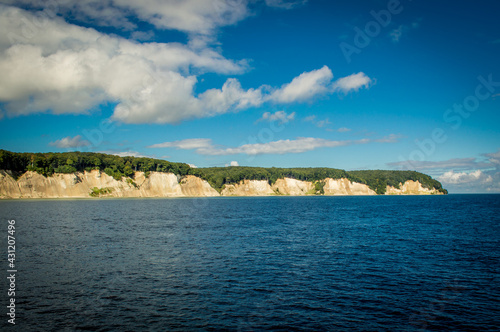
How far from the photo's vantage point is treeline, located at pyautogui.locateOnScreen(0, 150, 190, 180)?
132 metres

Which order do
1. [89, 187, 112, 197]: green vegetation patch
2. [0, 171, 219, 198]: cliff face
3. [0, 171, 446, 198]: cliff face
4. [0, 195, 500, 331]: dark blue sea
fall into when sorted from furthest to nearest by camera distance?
[89, 187, 112, 197]: green vegetation patch
[0, 171, 446, 198]: cliff face
[0, 171, 219, 198]: cliff face
[0, 195, 500, 331]: dark blue sea

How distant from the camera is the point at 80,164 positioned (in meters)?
154

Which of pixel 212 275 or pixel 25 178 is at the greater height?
pixel 25 178

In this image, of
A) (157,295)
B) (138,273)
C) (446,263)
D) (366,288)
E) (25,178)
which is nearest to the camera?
(157,295)

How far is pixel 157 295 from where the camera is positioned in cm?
1864

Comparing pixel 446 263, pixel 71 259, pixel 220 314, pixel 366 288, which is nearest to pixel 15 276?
pixel 71 259

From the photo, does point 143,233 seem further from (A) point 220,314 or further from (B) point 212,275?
(A) point 220,314

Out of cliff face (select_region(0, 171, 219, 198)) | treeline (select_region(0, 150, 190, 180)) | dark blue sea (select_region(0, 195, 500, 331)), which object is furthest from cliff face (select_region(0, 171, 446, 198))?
dark blue sea (select_region(0, 195, 500, 331))

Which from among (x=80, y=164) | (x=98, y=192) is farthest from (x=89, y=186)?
(x=80, y=164)

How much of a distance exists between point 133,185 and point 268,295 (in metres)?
167

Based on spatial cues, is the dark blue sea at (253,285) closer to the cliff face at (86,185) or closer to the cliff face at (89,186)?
the cliff face at (86,185)

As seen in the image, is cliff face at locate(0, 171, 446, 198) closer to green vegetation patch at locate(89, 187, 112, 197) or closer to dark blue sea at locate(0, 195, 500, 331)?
green vegetation patch at locate(89, 187, 112, 197)

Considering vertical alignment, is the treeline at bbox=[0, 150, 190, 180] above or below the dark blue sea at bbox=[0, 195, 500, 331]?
above

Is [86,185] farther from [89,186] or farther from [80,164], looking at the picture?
[80,164]
